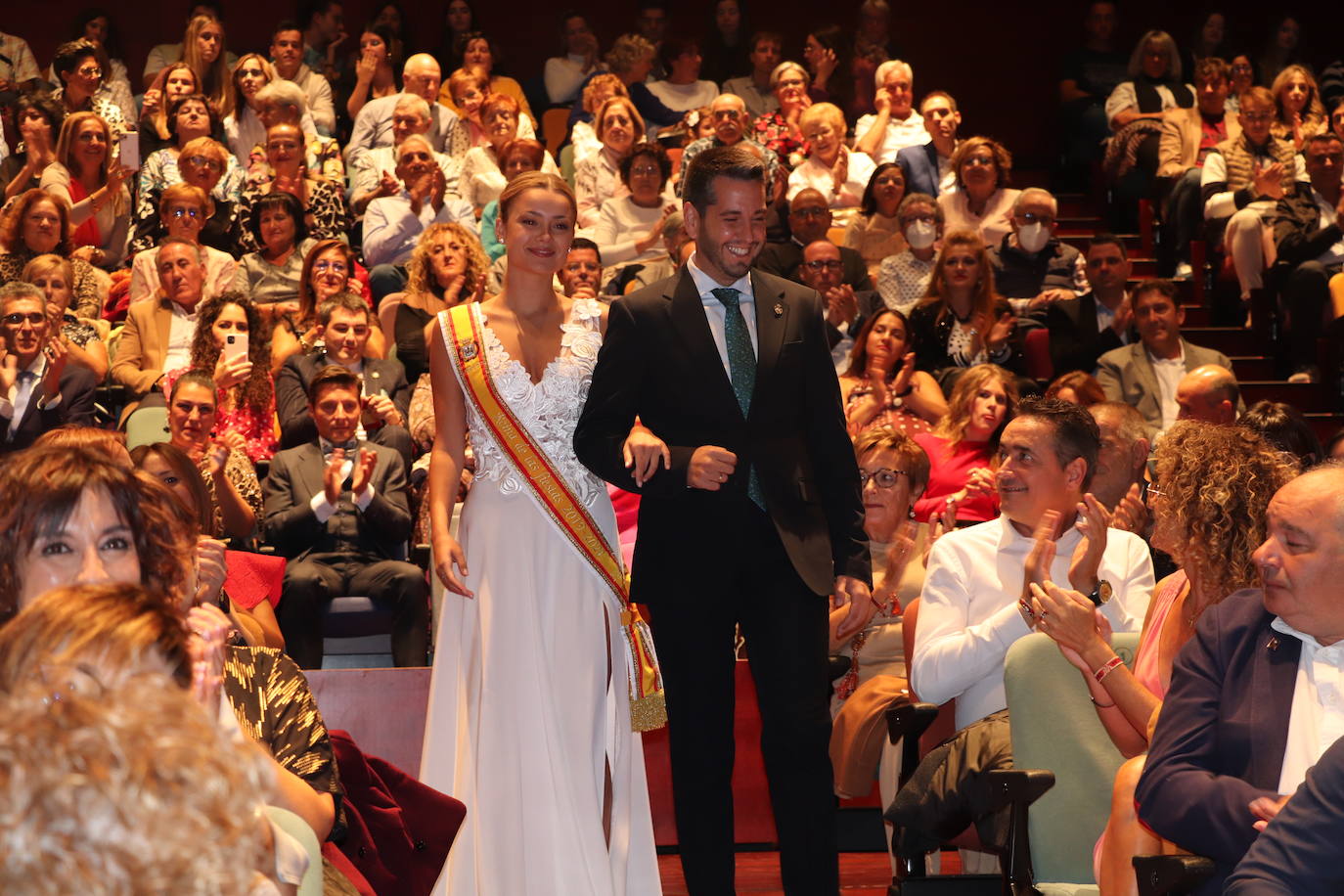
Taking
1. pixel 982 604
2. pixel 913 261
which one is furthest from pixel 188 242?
pixel 982 604

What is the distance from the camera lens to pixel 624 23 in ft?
41.1

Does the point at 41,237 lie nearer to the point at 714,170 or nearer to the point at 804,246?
the point at 804,246

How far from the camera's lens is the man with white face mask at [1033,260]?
8125mm

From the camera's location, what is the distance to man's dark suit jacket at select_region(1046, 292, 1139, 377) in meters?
7.69

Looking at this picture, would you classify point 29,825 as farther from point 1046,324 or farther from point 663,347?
point 1046,324

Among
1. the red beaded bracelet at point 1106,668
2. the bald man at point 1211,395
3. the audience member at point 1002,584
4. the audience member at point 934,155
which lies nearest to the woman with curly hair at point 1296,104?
the audience member at point 934,155

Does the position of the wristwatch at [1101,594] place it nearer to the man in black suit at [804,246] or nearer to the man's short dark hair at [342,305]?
the man's short dark hair at [342,305]

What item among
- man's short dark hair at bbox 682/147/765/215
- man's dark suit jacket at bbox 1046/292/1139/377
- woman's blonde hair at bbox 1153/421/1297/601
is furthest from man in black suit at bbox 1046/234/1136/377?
woman's blonde hair at bbox 1153/421/1297/601

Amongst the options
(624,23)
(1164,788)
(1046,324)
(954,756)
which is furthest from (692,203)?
(624,23)

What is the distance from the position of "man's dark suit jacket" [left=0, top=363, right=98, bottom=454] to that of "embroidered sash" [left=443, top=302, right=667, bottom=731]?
2963mm

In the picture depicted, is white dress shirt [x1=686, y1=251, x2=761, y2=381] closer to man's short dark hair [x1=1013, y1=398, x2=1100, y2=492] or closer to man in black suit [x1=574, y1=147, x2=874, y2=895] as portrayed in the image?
man in black suit [x1=574, y1=147, x2=874, y2=895]

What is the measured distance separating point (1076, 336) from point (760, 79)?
4013mm

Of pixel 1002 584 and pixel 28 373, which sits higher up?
pixel 28 373

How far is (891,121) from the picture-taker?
1002 cm
